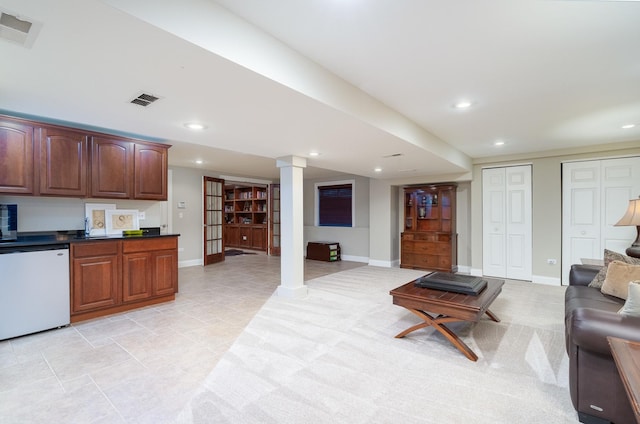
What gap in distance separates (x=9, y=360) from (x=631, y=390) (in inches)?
154

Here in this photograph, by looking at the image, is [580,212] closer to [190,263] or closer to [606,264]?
[606,264]

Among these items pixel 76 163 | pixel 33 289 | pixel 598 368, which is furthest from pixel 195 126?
pixel 598 368

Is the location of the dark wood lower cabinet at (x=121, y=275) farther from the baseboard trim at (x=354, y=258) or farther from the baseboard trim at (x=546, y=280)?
the baseboard trim at (x=546, y=280)

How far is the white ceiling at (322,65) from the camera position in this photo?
1.47 m

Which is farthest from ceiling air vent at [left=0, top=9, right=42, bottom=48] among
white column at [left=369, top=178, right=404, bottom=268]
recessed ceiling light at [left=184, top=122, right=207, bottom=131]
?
white column at [left=369, top=178, right=404, bottom=268]

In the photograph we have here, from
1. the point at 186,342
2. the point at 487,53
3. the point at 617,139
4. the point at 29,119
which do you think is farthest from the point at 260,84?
the point at 617,139

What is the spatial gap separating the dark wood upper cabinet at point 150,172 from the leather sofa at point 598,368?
4.53m

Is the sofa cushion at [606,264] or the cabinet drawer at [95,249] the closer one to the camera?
the sofa cushion at [606,264]

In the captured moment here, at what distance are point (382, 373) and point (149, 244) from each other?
3168 millimetres

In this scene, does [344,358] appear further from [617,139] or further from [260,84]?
[617,139]

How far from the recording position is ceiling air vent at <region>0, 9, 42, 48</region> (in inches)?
50.1

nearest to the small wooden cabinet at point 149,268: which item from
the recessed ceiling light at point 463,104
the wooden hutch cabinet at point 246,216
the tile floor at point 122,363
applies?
the tile floor at point 122,363

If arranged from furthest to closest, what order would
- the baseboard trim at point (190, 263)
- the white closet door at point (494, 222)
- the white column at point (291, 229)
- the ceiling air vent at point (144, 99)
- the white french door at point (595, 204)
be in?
the baseboard trim at point (190, 263) → the white closet door at point (494, 222) → the white french door at point (595, 204) → the white column at point (291, 229) → the ceiling air vent at point (144, 99)

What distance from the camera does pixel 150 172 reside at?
4.02 meters
